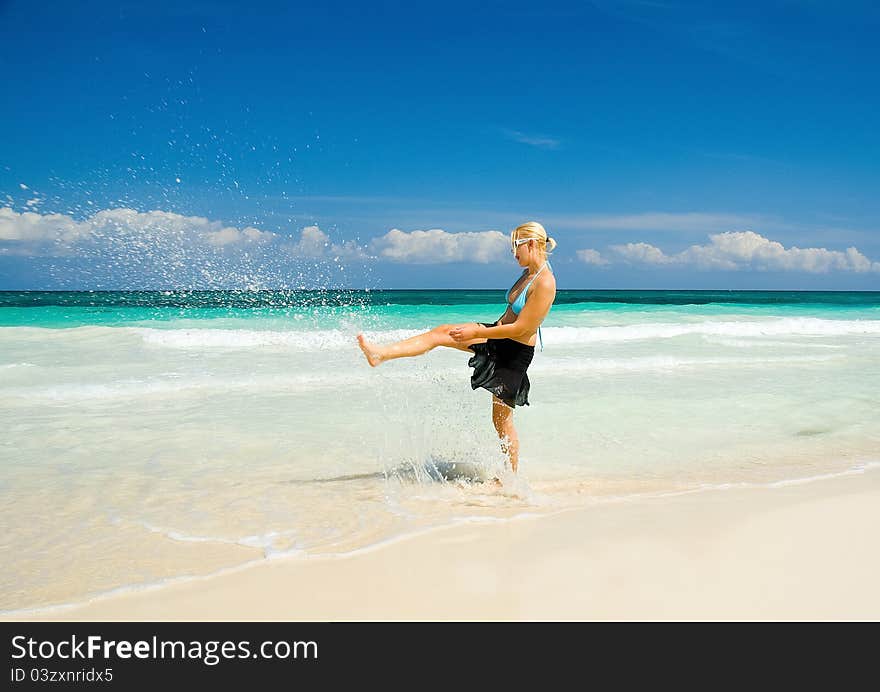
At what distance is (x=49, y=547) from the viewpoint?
13.9ft

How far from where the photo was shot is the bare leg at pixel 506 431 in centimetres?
559

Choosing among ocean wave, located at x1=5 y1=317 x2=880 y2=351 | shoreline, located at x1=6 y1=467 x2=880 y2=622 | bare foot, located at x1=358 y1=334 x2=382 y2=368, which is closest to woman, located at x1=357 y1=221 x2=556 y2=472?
bare foot, located at x1=358 y1=334 x2=382 y2=368

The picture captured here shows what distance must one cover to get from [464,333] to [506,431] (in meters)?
0.99

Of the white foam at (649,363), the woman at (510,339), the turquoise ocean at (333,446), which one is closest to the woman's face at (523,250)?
the woman at (510,339)

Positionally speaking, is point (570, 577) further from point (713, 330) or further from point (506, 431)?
point (713, 330)

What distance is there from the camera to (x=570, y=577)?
344cm

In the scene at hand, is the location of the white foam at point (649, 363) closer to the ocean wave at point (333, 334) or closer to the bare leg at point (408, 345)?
the ocean wave at point (333, 334)

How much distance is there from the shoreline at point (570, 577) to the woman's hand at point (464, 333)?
4.77ft

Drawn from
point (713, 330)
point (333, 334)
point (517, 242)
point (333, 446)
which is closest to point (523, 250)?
point (517, 242)

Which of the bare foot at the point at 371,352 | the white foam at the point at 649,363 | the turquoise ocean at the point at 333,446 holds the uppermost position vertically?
the bare foot at the point at 371,352

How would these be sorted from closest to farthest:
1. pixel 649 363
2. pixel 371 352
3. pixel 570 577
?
pixel 570 577 < pixel 371 352 < pixel 649 363

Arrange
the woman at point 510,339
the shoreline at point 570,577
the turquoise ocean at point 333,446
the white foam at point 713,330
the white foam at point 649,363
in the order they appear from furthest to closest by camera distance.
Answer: the white foam at point 713,330 → the white foam at point 649,363 → the woman at point 510,339 → the turquoise ocean at point 333,446 → the shoreline at point 570,577
